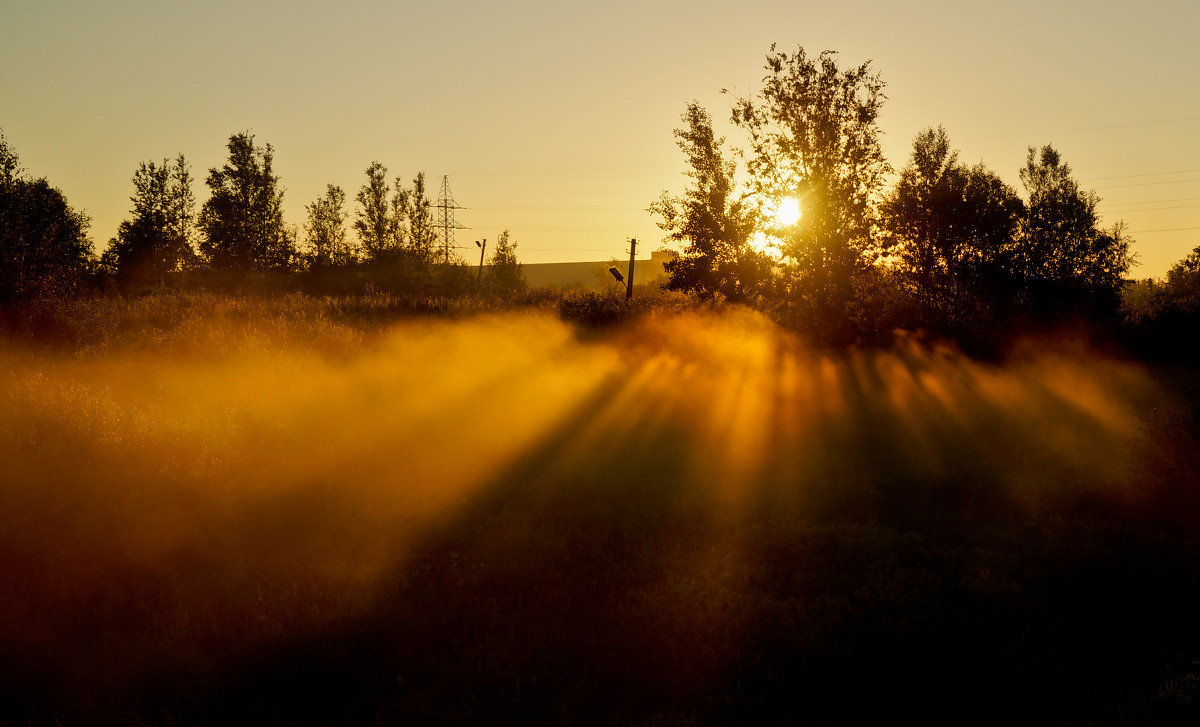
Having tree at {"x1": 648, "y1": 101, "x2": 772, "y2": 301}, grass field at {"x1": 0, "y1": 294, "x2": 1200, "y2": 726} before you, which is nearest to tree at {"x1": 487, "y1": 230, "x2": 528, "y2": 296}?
tree at {"x1": 648, "y1": 101, "x2": 772, "y2": 301}

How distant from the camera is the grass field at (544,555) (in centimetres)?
699

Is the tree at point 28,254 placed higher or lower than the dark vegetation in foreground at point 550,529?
higher

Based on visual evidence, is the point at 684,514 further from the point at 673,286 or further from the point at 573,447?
the point at 673,286

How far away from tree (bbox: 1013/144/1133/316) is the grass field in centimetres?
2806

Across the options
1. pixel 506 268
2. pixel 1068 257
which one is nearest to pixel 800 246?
pixel 1068 257

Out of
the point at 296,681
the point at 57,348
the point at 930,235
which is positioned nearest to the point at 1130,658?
the point at 296,681

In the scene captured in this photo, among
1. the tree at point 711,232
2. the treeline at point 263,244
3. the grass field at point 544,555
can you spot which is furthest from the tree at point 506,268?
the grass field at point 544,555

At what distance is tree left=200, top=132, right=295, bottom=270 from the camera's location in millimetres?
60031

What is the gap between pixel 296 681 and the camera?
7070 mm

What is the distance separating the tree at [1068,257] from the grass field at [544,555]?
28057mm

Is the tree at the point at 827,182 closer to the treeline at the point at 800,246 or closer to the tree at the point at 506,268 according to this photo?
the treeline at the point at 800,246

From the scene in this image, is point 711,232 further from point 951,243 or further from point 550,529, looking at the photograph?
point 550,529

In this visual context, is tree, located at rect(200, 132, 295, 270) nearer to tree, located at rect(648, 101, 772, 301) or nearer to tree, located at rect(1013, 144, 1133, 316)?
tree, located at rect(648, 101, 772, 301)

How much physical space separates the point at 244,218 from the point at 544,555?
196 ft
